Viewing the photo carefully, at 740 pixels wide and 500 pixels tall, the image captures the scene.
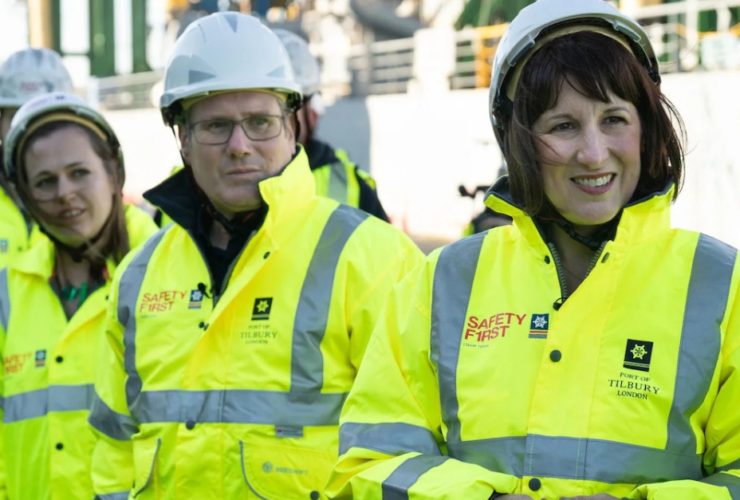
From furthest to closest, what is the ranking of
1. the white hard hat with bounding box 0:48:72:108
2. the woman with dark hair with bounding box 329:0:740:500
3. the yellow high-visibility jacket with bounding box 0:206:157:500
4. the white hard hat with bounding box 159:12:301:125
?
the white hard hat with bounding box 0:48:72:108 < the yellow high-visibility jacket with bounding box 0:206:157:500 < the white hard hat with bounding box 159:12:301:125 < the woman with dark hair with bounding box 329:0:740:500

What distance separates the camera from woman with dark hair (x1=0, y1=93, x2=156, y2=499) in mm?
4871

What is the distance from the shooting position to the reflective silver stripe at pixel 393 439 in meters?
3.01

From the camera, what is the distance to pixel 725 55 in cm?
1415

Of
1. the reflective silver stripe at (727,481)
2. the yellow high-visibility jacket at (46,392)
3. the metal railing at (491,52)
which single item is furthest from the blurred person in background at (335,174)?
the metal railing at (491,52)

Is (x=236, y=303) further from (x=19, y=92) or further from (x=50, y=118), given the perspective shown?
(x=19, y=92)

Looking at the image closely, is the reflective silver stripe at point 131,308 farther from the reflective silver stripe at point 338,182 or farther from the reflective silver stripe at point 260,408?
the reflective silver stripe at point 338,182

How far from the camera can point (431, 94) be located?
19172 millimetres

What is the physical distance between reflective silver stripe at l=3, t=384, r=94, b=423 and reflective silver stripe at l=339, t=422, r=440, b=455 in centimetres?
203

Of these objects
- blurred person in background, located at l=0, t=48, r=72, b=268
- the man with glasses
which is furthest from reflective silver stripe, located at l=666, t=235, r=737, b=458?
blurred person in background, located at l=0, t=48, r=72, b=268

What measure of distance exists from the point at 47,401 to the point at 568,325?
8.59ft

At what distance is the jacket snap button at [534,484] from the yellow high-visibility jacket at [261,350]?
1042mm

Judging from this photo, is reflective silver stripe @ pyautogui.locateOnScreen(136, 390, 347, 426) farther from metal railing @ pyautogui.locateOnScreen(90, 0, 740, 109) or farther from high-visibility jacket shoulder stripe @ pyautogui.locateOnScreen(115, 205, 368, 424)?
metal railing @ pyautogui.locateOnScreen(90, 0, 740, 109)

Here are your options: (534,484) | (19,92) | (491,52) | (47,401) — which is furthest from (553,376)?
(491,52)

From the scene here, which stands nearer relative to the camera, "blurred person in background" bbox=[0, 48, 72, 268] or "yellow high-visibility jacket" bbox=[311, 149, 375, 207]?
"blurred person in background" bbox=[0, 48, 72, 268]
